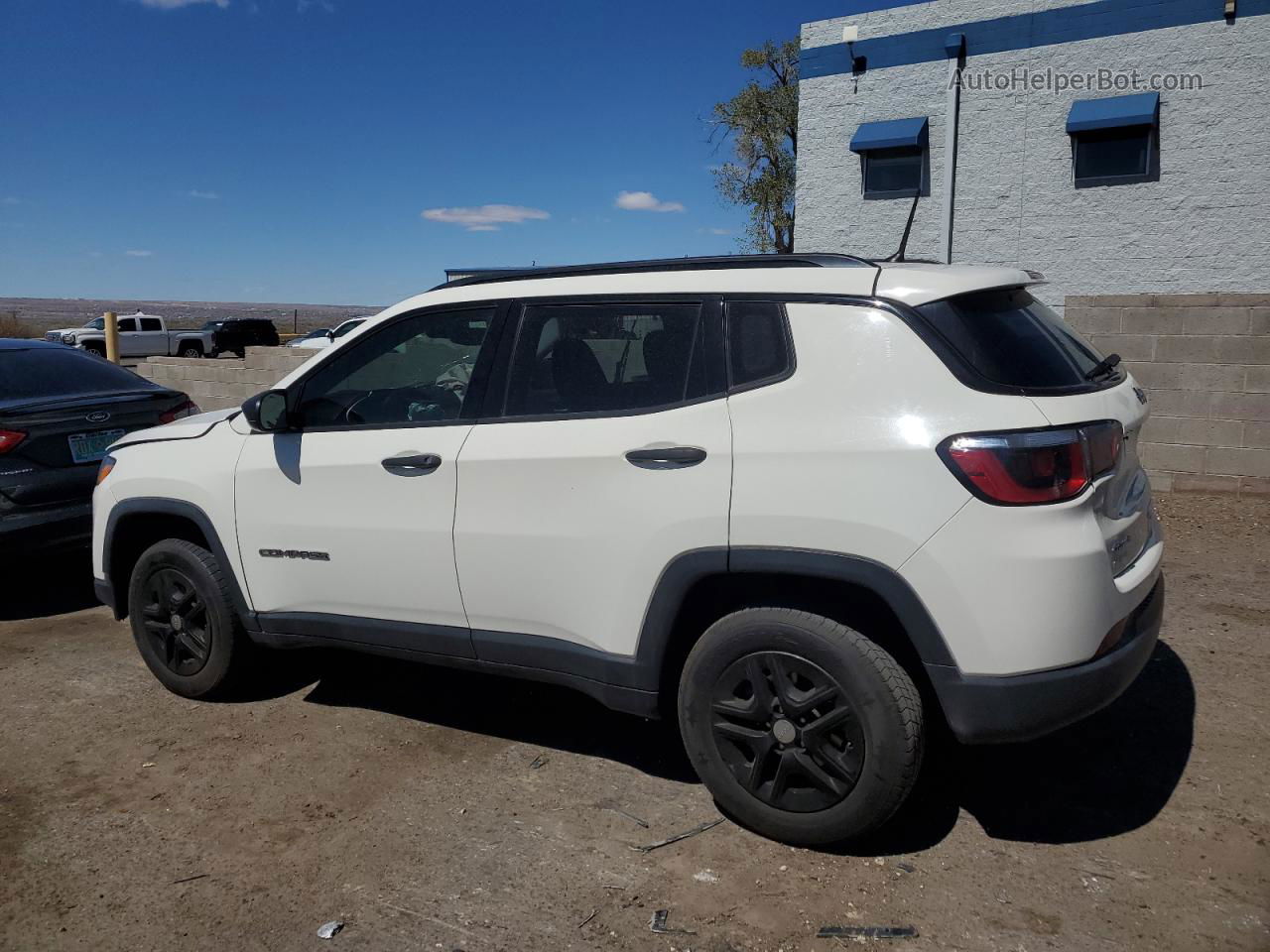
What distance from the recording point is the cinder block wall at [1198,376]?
289 inches

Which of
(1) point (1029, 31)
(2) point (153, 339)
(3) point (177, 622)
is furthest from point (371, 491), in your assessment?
(2) point (153, 339)

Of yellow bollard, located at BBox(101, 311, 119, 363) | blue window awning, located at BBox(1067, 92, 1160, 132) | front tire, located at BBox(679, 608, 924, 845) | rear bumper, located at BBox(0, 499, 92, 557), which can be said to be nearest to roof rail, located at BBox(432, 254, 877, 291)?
front tire, located at BBox(679, 608, 924, 845)

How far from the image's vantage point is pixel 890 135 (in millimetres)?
15914

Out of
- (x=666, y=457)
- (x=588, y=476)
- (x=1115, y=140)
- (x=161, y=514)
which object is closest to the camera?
(x=666, y=457)

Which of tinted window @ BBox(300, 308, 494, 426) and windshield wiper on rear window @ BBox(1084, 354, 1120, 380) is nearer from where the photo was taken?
windshield wiper on rear window @ BBox(1084, 354, 1120, 380)

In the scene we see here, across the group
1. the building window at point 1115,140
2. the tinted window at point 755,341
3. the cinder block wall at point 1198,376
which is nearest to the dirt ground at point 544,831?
the tinted window at point 755,341

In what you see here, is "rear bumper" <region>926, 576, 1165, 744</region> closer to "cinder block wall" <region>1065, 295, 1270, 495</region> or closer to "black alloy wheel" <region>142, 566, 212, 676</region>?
"black alloy wheel" <region>142, 566, 212, 676</region>

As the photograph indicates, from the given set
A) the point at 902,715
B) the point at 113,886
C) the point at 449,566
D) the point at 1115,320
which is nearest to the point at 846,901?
the point at 902,715

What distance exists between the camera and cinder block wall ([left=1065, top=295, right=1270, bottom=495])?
7.34 m

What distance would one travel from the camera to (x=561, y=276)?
3.76 metres

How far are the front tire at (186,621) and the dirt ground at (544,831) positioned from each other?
0.16 m

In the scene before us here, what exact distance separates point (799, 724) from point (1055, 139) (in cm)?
1436

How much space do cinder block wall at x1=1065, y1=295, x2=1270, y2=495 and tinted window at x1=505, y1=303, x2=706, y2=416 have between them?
5510 mm

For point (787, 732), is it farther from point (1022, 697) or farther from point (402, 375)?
point (402, 375)
